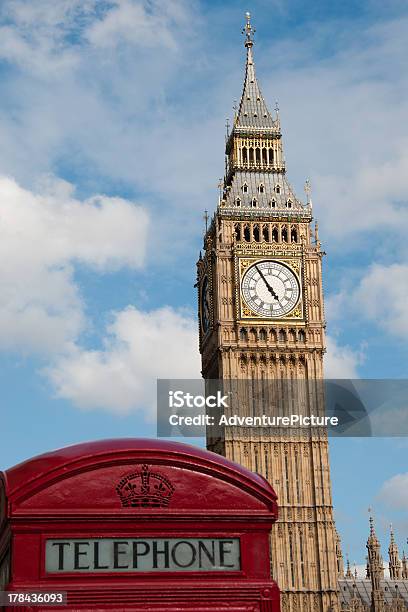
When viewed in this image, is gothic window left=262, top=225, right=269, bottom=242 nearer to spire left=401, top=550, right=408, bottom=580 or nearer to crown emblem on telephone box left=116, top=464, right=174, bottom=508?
spire left=401, top=550, right=408, bottom=580

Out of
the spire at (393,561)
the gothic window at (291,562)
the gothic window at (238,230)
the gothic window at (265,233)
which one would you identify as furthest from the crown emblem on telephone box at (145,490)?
the spire at (393,561)

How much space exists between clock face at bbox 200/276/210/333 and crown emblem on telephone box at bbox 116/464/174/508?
49.3 m

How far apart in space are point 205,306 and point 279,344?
6084mm

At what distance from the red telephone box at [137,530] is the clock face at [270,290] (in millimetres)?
46600

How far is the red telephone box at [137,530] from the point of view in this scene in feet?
23.5

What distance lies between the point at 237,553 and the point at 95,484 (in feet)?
3.69

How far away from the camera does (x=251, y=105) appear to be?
62.3 metres

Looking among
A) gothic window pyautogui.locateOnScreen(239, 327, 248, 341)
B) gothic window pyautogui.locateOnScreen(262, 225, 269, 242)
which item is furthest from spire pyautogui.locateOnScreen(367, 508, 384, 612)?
gothic window pyautogui.locateOnScreen(262, 225, 269, 242)

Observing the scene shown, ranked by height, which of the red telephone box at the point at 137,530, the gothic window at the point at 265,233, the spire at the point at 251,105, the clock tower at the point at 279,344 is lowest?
the red telephone box at the point at 137,530

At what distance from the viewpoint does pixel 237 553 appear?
24.6ft

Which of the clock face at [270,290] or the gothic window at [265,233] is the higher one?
the gothic window at [265,233]

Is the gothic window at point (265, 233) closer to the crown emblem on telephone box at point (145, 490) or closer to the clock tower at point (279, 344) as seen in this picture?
the clock tower at point (279, 344)

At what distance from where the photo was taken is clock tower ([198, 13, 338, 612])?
167ft

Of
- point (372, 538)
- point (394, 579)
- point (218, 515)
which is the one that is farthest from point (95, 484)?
point (394, 579)
